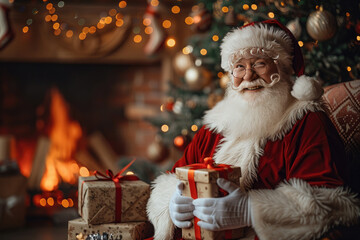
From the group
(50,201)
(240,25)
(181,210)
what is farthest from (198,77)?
(50,201)

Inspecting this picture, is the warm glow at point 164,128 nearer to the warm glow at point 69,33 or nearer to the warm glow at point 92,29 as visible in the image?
the warm glow at point 92,29

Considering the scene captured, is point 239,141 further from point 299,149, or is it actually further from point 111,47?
point 111,47

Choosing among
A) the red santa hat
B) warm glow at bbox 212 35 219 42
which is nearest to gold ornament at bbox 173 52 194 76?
warm glow at bbox 212 35 219 42

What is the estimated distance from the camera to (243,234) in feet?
4.58

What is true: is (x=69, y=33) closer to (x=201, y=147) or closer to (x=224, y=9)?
(x=224, y=9)

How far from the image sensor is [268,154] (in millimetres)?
1541

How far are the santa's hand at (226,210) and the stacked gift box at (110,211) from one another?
1.25 feet

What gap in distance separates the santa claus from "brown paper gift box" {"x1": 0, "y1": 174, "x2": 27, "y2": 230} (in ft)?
6.63

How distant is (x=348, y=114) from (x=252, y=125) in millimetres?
506

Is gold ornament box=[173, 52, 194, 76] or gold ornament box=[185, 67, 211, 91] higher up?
gold ornament box=[173, 52, 194, 76]

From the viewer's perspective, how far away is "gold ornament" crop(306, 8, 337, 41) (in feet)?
6.65

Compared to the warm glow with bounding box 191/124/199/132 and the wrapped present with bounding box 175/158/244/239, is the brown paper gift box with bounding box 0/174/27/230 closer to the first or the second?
the warm glow with bounding box 191/124/199/132

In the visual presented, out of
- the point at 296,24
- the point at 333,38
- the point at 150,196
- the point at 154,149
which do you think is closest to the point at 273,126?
the point at 150,196

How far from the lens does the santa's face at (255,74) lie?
1569 mm
